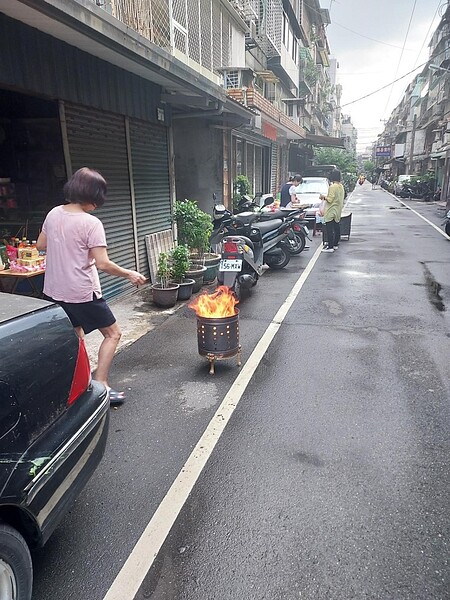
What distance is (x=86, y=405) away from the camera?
2.16 meters

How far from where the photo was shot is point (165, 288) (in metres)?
6.46

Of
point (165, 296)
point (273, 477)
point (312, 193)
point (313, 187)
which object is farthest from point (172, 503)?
point (313, 187)

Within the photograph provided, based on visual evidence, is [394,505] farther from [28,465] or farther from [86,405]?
[28,465]

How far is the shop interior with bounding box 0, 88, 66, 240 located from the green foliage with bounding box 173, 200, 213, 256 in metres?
2.38

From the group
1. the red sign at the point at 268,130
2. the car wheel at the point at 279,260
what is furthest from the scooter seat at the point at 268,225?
the red sign at the point at 268,130

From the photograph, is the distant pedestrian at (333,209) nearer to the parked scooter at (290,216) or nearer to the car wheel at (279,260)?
the parked scooter at (290,216)

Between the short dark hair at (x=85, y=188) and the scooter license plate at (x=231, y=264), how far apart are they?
11.1 ft

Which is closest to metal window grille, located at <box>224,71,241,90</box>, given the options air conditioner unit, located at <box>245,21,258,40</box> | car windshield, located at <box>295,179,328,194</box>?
air conditioner unit, located at <box>245,21,258,40</box>

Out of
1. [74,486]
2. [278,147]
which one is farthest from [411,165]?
[74,486]

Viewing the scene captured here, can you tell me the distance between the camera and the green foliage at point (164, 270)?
258 inches

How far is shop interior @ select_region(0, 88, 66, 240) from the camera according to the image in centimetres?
559

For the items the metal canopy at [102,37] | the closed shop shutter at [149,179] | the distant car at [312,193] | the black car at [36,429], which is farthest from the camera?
Answer: the distant car at [312,193]

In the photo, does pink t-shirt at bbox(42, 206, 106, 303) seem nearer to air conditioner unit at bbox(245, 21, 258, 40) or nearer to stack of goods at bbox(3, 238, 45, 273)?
stack of goods at bbox(3, 238, 45, 273)

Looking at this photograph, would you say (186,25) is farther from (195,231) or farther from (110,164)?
(195,231)
